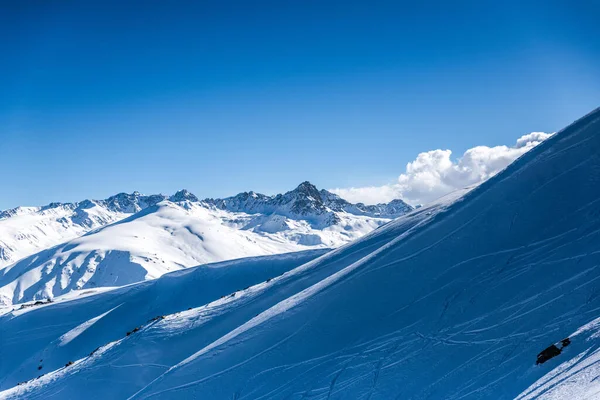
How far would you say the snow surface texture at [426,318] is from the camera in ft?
47.9

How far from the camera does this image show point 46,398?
26.2 m

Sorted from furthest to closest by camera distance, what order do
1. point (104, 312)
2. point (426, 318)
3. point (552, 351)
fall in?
point (104, 312) < point (426, 318) < point (552, 351)

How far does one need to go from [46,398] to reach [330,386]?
19.2 metres

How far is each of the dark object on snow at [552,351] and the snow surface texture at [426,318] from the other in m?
0.20

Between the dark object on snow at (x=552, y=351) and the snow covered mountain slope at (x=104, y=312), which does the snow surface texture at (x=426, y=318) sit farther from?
the snow covered mountain slope at (x=104, y=312)

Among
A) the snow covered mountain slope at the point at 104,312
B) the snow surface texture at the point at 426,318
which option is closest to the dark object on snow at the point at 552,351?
the snow surface texture at the point at 426,318

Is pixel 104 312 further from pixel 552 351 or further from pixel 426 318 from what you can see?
pixel 552 351

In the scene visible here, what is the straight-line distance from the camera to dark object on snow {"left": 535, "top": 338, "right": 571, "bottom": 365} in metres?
12.7

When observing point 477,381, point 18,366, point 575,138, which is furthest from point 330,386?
point 18,366

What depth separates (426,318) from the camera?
18438 millimetres

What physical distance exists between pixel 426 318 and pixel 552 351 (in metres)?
6.01

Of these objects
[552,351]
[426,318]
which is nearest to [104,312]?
[426,318]

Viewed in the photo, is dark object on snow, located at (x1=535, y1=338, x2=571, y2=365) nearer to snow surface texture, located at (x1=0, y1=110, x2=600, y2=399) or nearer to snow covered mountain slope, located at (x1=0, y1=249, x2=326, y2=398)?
→ snow surface texture, located at (x1=0, y1=110, x2=600, y2=399)

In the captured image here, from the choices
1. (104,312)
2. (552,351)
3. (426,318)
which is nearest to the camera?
(552,351)
